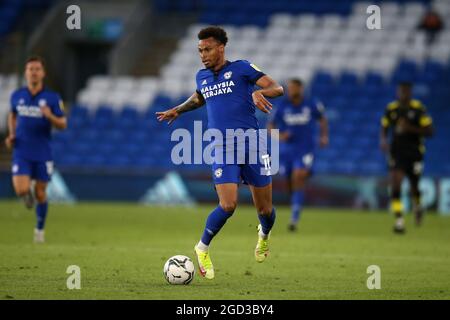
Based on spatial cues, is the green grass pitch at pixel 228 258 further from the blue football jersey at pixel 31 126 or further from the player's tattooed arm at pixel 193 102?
the player's tattooed arm at pixel 193 102

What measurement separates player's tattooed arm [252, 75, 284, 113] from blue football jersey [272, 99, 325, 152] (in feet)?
26.3

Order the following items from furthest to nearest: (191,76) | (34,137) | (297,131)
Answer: (191,76), (297,131), (34,137)

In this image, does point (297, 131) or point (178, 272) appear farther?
point (297, 131)

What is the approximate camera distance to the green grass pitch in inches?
350

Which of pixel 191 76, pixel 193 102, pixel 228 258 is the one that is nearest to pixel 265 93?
pixel 193 102

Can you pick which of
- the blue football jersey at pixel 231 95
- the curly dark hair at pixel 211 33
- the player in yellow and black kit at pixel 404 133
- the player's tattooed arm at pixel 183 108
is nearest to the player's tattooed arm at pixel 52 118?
the player's tattooed arm at pixel 183 108

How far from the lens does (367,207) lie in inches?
947

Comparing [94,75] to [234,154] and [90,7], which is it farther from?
[234,154]

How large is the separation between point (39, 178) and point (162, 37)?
18455 mm

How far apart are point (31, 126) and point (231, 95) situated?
5.21 m

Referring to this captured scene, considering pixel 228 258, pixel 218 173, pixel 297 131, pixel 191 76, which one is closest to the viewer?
pixel 218 173

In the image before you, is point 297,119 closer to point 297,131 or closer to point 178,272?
point 297,131

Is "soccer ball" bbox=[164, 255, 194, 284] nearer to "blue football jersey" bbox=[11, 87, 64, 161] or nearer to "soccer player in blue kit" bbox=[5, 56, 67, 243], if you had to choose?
"soccer player in blue kit" bbox=[5, 56, 67, 243]

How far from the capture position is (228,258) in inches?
478
